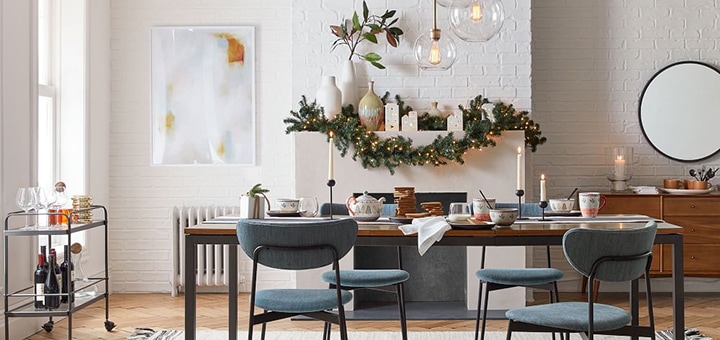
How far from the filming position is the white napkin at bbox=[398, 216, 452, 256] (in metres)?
3.10

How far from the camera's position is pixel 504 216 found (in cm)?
331

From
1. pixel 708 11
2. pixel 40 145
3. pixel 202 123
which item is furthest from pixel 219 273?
pixel 708 11

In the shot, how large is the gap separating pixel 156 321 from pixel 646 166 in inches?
151

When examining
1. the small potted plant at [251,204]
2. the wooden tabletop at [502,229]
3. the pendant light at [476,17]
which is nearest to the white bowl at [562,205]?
the wooden tabletop at [502,229]

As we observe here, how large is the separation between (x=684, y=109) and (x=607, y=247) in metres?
3.76

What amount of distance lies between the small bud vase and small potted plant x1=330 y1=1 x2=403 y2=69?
0.26 meters

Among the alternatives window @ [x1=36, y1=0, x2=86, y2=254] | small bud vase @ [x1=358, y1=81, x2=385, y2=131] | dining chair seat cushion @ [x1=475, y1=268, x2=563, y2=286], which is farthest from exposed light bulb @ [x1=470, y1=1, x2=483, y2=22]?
window @ [x1=36, y1=0, x2=86, y2=254]

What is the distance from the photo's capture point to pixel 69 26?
579cm

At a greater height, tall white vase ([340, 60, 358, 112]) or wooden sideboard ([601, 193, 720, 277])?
tall white vase ([340, 60, 358, 112])

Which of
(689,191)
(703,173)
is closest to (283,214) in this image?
(689,191)

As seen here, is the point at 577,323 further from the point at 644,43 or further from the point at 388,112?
the point at 644,43

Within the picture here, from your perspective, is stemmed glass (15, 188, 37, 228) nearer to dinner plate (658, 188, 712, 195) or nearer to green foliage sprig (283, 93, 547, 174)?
green foliage sprig (283, 93, 547, 174)

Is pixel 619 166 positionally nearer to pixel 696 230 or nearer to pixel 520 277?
pixel 696 230

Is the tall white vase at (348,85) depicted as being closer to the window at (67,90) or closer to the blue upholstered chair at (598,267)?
the window at (67,90)
